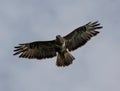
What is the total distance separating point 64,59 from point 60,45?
0.77m

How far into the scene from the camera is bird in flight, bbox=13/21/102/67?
18250 mm

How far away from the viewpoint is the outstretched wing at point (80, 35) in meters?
18.9

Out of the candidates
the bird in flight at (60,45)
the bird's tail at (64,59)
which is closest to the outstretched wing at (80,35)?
the bird in flight at (60,45)

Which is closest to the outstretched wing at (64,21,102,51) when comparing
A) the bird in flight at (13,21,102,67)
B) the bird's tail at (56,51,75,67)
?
the bird in flight at (13,21,102,67)

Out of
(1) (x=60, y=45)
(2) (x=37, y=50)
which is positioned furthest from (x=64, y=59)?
(2) (x=37, y=50)

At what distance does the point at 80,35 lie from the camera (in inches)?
763

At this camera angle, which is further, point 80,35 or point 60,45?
point 80,35

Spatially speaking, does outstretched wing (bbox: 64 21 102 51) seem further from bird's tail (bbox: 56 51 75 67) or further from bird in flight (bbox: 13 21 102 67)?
bird's tail (bbox: 56 51 75 67)

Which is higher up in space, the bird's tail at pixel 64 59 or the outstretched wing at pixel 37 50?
the outstretched wing at pixel 37 50

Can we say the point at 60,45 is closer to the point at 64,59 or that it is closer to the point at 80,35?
the point at 64,59

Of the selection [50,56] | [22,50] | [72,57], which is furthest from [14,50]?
[72,57]

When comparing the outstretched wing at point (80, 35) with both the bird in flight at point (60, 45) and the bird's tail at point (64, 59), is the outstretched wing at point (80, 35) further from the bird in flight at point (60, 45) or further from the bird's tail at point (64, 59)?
the bird's tail at point (64, 59)

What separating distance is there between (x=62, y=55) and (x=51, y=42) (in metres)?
1.08

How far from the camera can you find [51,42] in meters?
18.7
